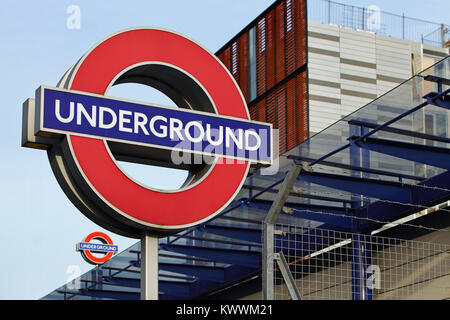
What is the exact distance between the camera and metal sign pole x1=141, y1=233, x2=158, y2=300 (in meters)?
9.13

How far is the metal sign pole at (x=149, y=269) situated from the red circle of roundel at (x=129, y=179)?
0.26 metres

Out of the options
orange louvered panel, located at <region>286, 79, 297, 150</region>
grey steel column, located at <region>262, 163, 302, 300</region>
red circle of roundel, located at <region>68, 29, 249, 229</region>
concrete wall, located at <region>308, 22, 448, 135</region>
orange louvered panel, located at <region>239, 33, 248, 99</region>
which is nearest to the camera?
grey steel column, located at <region>262, 163, 302, 300</region>

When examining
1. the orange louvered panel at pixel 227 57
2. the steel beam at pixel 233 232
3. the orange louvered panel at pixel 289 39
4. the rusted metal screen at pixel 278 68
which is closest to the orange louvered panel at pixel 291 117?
the rusted metal screen at pixel 278 68

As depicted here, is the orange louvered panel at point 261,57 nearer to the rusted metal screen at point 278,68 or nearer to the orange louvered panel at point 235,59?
the rusted metal screen at point 278,68

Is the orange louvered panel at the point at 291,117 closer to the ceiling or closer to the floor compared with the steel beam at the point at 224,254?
closer to the ceiling

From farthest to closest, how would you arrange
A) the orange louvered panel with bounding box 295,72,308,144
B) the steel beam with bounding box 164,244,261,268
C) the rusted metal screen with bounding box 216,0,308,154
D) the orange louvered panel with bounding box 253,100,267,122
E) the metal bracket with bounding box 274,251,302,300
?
the orange louvered panel with bounding box 253,100,267,122
the rusted metal screen with bounding box 216,0,308,154
the orange louvered panel with bounding box 295,72,308,144
the steel beam with bounding box 164,244,261,268
the metal bracket with bounding box 274,251,302,300

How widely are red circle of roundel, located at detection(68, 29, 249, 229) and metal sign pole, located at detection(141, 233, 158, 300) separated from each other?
259mm

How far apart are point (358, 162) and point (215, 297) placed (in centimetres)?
962

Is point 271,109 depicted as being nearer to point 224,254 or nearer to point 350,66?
point 350,66

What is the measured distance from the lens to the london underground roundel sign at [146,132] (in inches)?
353

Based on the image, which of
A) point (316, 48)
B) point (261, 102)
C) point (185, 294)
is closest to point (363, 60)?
point (316, 48)

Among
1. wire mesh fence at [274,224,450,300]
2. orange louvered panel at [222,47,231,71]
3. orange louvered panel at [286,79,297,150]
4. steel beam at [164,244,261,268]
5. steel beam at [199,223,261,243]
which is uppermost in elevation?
orange louvered panel at [222,47,231,71]

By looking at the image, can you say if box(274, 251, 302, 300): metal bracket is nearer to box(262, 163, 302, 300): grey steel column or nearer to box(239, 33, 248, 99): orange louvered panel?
box(262, 163, 302, 300): grey steel column

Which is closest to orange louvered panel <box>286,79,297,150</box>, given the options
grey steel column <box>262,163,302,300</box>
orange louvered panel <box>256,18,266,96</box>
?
orange louvered panel <box>256,18,266,96</box>
